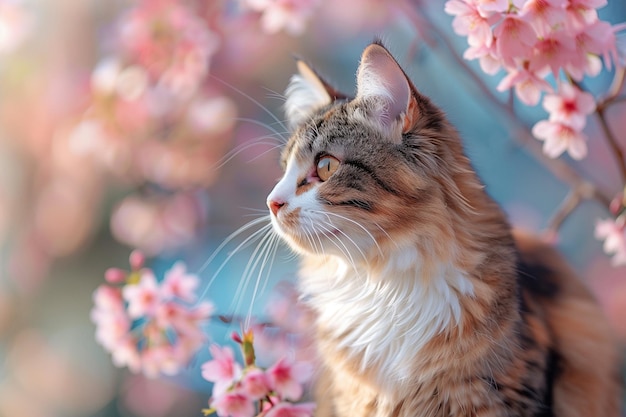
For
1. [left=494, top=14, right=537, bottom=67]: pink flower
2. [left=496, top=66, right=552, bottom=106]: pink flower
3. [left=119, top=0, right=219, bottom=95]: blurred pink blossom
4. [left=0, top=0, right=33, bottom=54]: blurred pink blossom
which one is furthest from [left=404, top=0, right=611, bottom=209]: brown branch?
[left=0, top=0, right=33, bottom=54]: blurred pink blossom

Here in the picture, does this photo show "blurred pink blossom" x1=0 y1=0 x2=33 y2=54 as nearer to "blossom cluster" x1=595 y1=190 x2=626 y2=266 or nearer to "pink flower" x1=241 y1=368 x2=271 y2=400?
"pink flower" x1=241 y1=368 x2=271 y2=400

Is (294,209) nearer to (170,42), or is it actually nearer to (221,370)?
(221,370)

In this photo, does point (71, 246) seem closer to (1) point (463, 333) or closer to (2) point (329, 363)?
(2) point (329, 363)

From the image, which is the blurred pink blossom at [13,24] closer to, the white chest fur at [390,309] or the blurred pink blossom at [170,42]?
the blurred pink blossom at [170,42]

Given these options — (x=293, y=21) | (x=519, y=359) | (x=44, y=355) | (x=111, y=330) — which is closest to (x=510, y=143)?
(x=293, y=21)

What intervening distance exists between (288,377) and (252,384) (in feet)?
0.19

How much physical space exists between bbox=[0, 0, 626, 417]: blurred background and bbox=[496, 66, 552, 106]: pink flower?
50 centimetres

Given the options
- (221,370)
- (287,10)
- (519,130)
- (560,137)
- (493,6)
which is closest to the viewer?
(493,6)

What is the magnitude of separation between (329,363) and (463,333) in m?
0.23

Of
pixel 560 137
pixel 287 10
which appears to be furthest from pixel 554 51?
pixel 287 10

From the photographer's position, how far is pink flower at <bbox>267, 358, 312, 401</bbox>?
83 centimetres

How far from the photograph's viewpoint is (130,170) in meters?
1.54

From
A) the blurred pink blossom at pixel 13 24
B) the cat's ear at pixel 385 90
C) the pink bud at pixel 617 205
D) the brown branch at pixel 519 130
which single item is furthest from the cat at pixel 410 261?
the blurred pink blossom at pixel 13 24

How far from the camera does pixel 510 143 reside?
4.49ft
